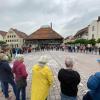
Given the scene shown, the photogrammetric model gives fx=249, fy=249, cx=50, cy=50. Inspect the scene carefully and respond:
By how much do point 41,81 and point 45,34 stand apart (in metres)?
105

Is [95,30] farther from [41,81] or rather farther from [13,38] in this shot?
[41,81]

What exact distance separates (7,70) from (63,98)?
111 inches

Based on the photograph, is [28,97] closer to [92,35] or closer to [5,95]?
[5,95]

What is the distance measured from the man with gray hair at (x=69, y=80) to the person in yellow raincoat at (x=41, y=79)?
70cm

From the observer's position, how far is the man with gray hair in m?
4.78

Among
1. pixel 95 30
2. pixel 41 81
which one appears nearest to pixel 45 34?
pixel 95 30

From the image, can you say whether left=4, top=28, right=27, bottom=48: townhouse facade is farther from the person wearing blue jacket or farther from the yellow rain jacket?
the person wearing blue jacket

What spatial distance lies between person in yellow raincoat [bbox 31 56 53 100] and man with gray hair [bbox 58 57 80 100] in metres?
0.70

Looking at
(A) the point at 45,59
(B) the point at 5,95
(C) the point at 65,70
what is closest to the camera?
(C) the point at 65,70

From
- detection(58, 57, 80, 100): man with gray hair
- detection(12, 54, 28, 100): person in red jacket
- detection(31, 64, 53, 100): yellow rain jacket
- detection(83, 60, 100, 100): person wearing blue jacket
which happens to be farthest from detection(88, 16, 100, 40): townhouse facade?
detection(83, 60, 100, 100): person wearing blue jacket

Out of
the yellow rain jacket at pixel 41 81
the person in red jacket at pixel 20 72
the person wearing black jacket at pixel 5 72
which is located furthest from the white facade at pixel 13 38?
the yellow rain jacket at pixel 41 81

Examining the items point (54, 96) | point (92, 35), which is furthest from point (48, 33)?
point (54, 96)

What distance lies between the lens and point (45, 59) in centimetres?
555

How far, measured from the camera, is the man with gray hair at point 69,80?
478cm
